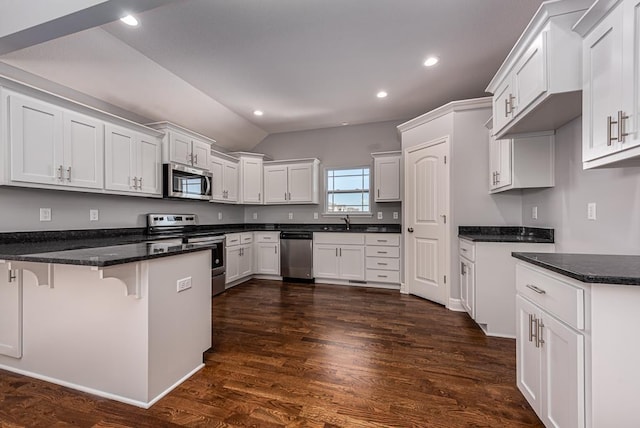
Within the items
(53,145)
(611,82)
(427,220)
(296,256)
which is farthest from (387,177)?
(53,145)

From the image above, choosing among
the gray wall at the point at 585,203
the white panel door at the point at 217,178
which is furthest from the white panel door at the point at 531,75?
the white panel door at the point at 217,178

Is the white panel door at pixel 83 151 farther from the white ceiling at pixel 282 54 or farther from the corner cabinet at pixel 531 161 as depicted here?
the corner cabinet at pixel 531 161

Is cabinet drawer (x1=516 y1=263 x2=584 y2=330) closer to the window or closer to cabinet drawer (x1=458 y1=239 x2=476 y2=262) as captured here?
cabinet drawer (x1=458 y1=239 x2=476 y2=262)

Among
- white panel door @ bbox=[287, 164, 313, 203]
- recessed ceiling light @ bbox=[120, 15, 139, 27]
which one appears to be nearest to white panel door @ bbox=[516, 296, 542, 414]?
recessed ceiling light @ bbox=[120, 15, 139, 27]

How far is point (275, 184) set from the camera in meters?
5.24

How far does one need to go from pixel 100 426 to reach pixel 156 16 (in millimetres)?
2956

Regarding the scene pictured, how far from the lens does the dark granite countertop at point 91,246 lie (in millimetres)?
1453

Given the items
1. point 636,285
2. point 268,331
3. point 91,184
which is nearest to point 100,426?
point 268,331

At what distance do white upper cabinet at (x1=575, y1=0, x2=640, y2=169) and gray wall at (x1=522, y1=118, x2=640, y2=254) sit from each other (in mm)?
347

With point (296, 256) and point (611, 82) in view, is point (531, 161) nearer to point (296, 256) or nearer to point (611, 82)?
point (611, 82)

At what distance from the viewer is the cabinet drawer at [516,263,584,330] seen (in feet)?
3.61

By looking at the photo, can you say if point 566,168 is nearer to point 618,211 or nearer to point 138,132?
point 618,211

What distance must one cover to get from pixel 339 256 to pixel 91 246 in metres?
3.22

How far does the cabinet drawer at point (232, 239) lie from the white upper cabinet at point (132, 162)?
1.20 metres
